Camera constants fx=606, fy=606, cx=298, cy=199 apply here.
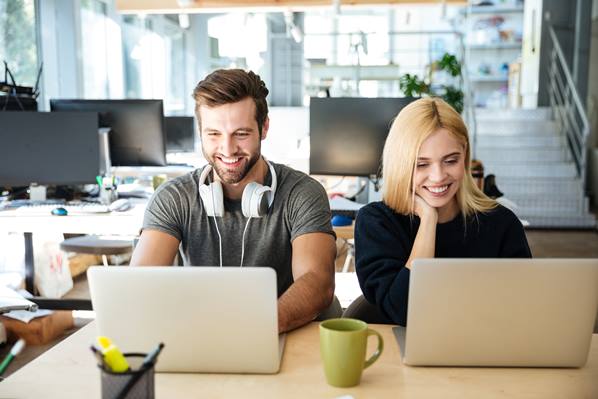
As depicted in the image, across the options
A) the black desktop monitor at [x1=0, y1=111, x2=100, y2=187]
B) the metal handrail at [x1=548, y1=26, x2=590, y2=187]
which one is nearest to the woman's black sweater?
the black desktop monitor at [x1=0, y1=111, x2=100, y2=187]

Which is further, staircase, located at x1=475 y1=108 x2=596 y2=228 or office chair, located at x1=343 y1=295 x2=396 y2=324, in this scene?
staircase, located at x1=475 y1=108 x2=596 y2=228

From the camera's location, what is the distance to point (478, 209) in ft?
4.77

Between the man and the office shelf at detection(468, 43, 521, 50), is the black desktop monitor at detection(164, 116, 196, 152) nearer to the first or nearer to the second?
the man

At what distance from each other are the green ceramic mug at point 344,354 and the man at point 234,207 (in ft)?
1.77

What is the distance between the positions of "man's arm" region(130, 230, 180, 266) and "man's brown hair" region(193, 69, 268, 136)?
1.03ft

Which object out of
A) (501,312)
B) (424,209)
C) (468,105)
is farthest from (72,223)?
(468,105)

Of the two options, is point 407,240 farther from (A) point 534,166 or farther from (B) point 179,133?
(A) point 534,166

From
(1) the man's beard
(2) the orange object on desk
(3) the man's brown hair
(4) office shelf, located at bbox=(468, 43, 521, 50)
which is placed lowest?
(2) the orange object on desk

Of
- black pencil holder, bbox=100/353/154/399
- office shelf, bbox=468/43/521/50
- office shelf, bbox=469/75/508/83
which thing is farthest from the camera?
office shelf, bbox=469/75/508/83

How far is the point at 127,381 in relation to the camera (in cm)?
70

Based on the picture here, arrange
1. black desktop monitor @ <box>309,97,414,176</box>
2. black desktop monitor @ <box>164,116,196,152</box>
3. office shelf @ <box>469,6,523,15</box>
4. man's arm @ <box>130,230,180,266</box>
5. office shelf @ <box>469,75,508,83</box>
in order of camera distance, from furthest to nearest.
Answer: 1. office shelf @ <box>469,75,508,83</box>
2. office shelf @ <box>469,6,523,15</box>
3. black desktop monitor @ <box>164,116,196,152</box>
4. black desktop monitor @ <box>309,97,414,176</box>
5. man's arm @ <box>130,230,180,266</box>

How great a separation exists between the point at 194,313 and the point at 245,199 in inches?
24.5

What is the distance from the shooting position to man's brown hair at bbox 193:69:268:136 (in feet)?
4.93

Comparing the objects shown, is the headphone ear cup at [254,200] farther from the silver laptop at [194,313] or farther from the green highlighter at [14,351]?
the green highlighter at [14,351]
